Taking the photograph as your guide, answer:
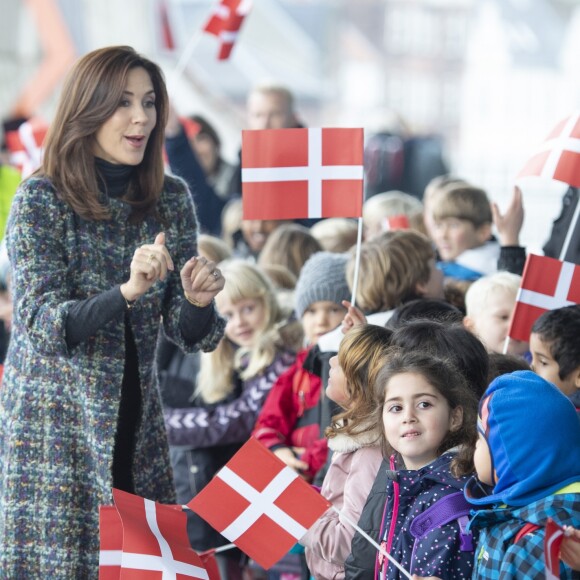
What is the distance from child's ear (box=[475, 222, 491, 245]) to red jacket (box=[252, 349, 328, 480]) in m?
1.40

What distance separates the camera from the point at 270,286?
559 centimetres

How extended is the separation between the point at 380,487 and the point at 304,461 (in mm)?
1236

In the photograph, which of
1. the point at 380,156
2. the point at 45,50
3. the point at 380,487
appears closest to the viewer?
the point at 380,487

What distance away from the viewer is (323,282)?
496cm

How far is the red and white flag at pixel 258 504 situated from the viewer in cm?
344

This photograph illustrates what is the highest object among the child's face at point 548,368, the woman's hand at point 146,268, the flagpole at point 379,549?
the woman's hand at point 146,268

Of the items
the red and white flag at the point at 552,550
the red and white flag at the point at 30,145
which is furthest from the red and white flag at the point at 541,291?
the red and white flag at the point at 30,145

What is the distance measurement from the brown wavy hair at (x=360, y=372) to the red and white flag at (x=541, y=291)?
801 millimetres

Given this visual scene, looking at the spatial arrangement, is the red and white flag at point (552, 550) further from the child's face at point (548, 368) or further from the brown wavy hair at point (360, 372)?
the child's face at point (548, 368)

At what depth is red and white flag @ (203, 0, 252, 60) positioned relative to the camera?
748cm

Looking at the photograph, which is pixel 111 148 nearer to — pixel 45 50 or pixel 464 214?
pixel 464 214

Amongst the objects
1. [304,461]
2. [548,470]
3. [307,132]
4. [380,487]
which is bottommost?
[304,461]

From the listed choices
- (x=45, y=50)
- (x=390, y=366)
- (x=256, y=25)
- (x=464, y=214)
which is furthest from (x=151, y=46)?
(x=390, y=366)

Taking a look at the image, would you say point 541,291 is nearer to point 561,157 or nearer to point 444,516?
point 561,157
